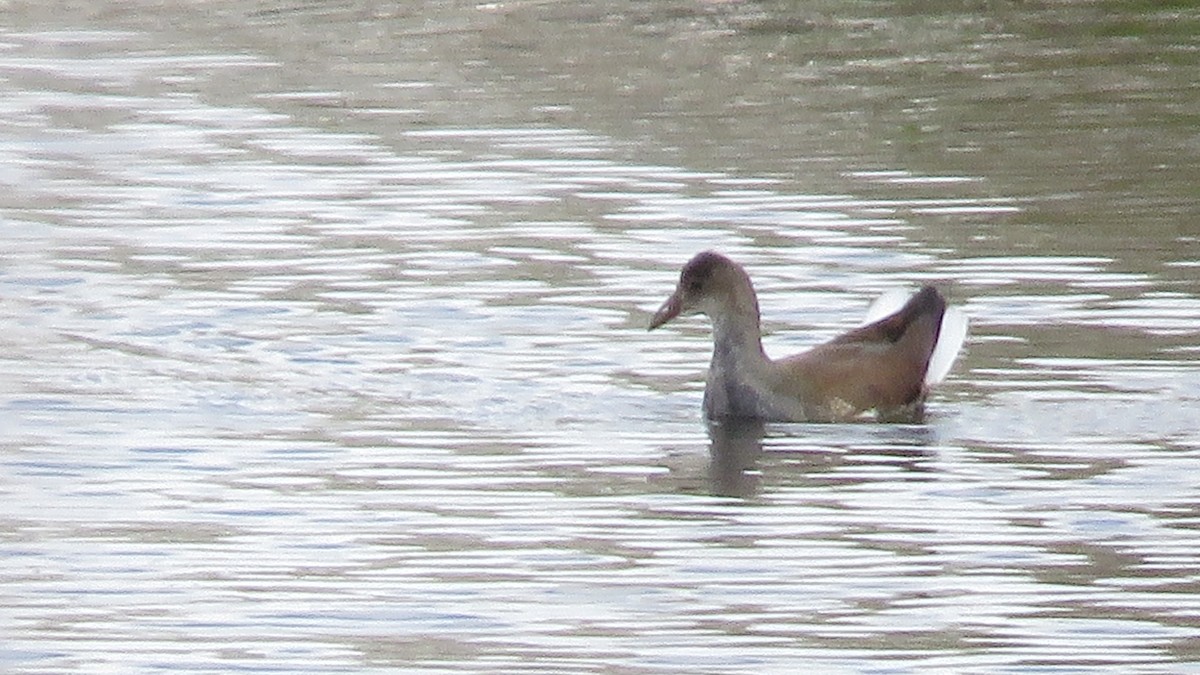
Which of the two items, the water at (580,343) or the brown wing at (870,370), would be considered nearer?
the water at (580,343)

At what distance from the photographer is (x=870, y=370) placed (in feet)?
42.6

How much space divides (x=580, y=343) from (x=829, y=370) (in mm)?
1377

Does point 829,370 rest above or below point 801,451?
above

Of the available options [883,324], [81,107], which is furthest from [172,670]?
[81,107]

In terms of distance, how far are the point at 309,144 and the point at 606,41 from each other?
456 centimetres

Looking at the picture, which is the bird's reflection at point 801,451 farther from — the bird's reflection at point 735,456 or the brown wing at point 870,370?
the brown wing at point 870,370

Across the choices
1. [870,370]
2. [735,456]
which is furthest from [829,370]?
[735,456]

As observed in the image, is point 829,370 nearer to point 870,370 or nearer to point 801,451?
point 870,370

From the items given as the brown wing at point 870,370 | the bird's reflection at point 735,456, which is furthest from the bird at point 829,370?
the bird's reflection at point 735,456

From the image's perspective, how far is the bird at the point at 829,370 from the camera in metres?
13.0

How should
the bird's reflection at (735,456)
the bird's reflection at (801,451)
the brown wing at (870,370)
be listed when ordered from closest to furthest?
the bird's reflection at (735,456), the bird's reflection at (801,451), the brown wing at (870,370)

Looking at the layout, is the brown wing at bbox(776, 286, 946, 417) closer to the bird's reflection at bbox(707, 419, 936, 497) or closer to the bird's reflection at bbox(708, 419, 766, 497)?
the bird's reflection at bbox(707, 419, 936, 497)

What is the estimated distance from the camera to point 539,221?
17000mm

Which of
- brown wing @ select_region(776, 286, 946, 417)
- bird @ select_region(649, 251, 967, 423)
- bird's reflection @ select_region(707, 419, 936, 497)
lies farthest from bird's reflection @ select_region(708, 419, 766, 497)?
brown wing @ select_region(776, 286, 946, 417)
